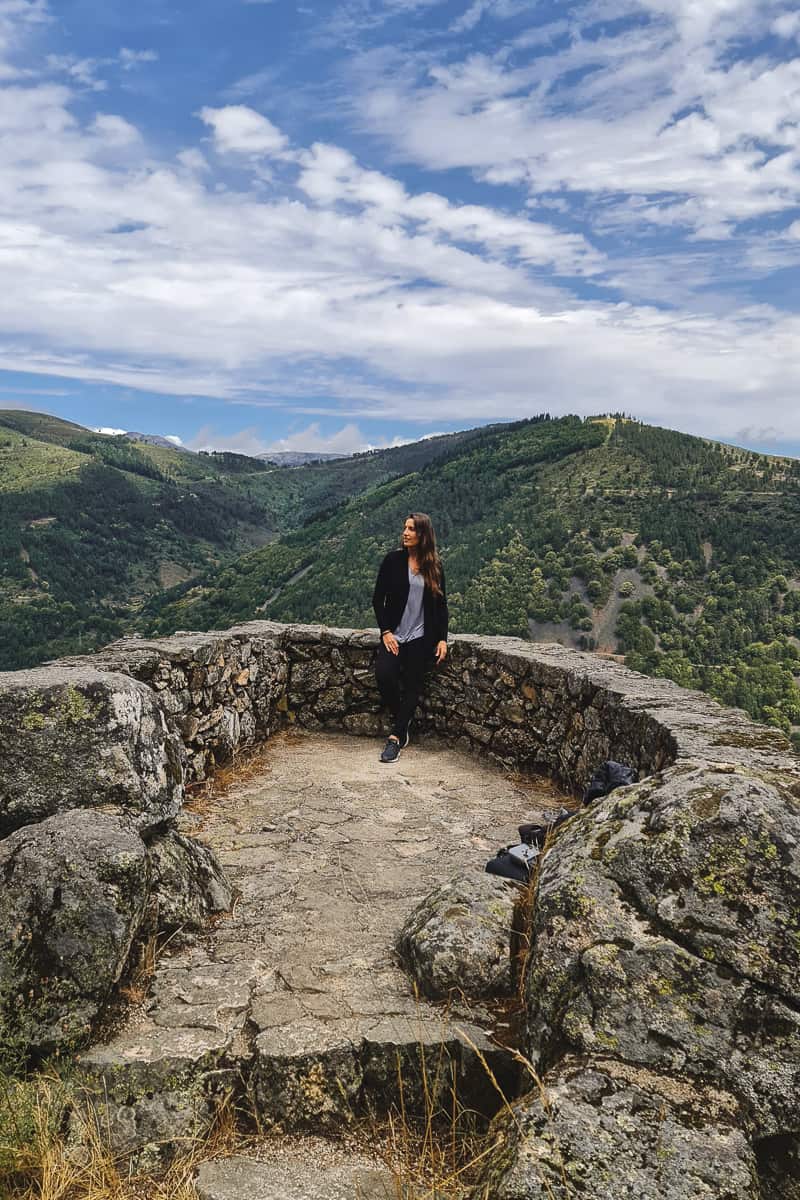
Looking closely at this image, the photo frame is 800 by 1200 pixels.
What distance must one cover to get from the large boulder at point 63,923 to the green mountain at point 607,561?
2052 centimetres

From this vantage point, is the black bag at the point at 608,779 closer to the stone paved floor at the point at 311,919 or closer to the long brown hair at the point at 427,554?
the stone paved floor at the point at 311,919

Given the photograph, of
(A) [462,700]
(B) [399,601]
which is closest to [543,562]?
(A) [462,700]

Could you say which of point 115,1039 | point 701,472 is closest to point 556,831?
point 115,1039

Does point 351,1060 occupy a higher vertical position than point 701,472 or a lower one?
lower

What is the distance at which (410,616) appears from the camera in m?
7.24

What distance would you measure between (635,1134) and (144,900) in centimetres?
207

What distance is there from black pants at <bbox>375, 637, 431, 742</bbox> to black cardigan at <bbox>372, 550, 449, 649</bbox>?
0.47ft

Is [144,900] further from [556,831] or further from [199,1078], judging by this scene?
[556,831]

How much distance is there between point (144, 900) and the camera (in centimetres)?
312

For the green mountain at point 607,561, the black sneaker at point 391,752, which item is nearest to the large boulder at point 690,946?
the black sneaker at point 391,752

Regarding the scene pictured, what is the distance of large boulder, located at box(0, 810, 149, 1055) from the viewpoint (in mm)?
2697

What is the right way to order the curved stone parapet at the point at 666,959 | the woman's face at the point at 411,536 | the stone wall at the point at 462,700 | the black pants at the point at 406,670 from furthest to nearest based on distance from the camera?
the black pants at the point at 406,670
the woman's face at the point at 411,536
the stone wall at the point at 462,700
the curved stone parapet at the point at 666,959

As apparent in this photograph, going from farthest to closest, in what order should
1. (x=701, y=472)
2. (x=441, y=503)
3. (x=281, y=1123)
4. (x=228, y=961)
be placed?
(x=441, y=503)
(x=701, y=472)
(x=228, y=961)
(x=281, y=1123)

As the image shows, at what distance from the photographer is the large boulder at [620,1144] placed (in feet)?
6.28
